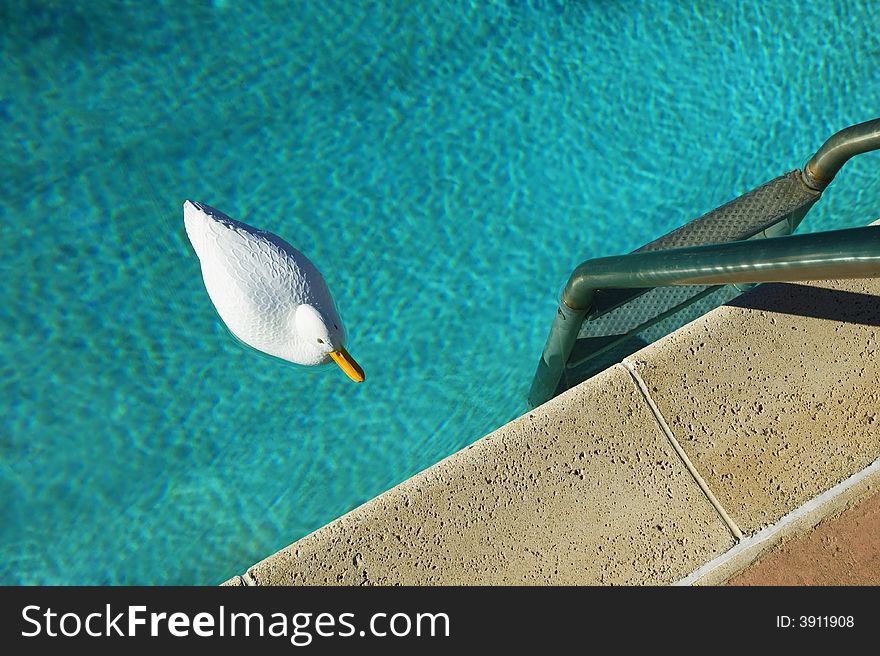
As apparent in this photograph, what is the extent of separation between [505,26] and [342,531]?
293 centimetres

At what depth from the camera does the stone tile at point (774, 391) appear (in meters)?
2.35

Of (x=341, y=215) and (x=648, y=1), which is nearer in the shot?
(x=341, y=215)

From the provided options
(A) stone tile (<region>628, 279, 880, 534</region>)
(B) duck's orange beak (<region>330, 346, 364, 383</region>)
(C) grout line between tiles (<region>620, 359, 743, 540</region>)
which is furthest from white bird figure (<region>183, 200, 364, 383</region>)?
(A) stone tile (<region>628, 279, 880, 534</region>)

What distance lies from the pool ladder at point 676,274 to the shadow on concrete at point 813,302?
116 mm

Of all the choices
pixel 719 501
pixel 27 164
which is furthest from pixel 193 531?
pixel 719 501

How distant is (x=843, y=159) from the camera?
7.41 ft

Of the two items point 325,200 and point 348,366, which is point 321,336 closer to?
point 348,366

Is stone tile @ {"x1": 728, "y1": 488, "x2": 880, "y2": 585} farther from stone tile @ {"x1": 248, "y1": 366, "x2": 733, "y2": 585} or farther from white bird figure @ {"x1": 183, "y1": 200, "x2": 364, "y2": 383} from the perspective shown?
white bird figure @ {"x1": 183, "y1": 200, "x2": 364, "y2": 383}

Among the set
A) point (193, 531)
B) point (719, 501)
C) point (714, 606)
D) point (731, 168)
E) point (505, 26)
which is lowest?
point (193, 531)

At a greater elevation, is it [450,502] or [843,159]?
[843,159]

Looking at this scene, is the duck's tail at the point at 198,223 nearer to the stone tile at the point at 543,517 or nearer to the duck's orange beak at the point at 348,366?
the duck's orange beak at the point at 348,366

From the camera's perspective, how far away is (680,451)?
236 cm

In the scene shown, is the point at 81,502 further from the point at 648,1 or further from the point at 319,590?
the point at 648,1

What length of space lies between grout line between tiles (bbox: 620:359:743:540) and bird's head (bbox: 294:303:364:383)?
3.18 ft
